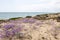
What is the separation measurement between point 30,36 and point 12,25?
70cm

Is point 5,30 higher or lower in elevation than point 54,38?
higher

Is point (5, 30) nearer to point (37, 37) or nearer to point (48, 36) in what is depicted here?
point (37, 37)

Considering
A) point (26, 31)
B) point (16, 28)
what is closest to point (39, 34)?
point (26, 31)

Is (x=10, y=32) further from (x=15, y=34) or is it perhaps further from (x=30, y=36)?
(x=30, y=36)

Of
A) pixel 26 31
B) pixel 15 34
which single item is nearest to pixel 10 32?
pixel 15 34

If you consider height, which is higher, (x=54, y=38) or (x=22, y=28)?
→ (x=22, y=28)

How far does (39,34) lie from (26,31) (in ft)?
1.77

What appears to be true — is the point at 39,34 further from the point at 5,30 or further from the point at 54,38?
the point at 5,30

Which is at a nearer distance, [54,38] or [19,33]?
[19,33]

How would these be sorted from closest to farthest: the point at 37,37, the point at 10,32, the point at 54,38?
the point at 10,32 < the point at 37,37 < the point at 54,38

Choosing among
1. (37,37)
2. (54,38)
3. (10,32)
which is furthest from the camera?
(54,38)

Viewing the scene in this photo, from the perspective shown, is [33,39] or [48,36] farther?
[48,36]

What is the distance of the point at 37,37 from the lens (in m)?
6.02

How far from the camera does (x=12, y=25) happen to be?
19.1ft
